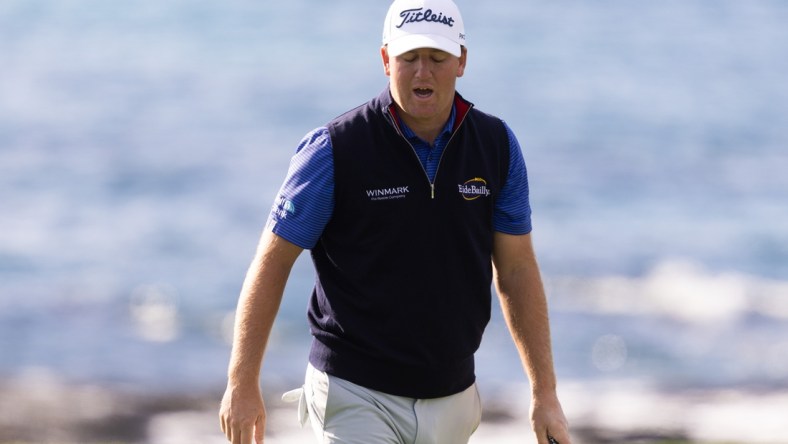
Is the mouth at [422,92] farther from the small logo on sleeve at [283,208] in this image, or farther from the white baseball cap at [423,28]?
the small logo on sleeve at [283,208]

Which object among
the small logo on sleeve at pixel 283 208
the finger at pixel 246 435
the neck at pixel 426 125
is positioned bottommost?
the finger at pixel 246 435

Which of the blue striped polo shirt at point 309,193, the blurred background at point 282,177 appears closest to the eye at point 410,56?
the blue striped polo shirt at point 309,193

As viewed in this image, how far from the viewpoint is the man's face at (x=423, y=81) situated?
4250 millimetres

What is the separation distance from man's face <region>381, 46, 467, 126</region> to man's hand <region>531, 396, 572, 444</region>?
1098 millimetres

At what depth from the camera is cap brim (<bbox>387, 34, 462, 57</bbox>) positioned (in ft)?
13.8

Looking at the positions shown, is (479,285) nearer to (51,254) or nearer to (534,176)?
(51,254)

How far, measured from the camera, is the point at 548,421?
4547mm

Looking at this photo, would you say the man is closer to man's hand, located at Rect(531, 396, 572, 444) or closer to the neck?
the neck

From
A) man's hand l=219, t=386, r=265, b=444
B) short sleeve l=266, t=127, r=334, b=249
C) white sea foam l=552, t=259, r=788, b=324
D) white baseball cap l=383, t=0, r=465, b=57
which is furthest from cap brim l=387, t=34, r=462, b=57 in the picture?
white sea foam l=552, t=259, r=788, b=324

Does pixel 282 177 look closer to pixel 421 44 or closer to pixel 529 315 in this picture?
pixel 529 315

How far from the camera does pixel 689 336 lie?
42.0ft

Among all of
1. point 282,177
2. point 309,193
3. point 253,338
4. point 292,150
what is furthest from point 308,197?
point 292,150

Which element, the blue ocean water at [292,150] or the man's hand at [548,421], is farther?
the blue ocean water at [292,150]

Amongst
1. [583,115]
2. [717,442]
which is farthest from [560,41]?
[717,442]
